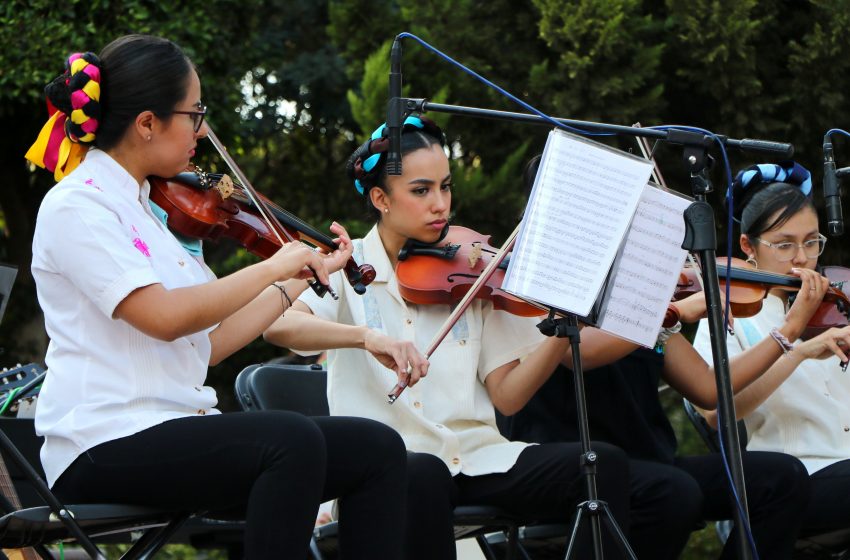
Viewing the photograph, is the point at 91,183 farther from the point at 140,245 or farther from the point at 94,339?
the point at 94,339

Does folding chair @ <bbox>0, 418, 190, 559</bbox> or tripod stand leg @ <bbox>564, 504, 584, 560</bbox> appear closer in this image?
folding chair @ <bbox>0, 418, 190, 559</bbox>

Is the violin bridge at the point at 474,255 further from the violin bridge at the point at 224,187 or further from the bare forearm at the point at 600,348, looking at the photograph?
the violin bridge at the point at 224,187

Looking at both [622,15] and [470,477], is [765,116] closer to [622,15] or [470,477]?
[622,15]

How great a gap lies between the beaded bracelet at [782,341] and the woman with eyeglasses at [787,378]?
0.13 metres

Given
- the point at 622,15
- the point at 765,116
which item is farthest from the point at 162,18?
the point at 765,116

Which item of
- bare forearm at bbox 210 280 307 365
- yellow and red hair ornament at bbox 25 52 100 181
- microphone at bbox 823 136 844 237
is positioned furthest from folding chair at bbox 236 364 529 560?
microphone at bbox 823 136 844 237

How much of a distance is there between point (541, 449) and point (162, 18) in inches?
142

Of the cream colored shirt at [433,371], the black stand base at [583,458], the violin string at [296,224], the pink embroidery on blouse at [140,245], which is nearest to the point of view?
the pink embroidery on blouse at [140,245]

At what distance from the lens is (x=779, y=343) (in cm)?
304

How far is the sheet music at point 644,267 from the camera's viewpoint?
2.41m

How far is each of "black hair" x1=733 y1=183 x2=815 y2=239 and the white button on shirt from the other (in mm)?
1798

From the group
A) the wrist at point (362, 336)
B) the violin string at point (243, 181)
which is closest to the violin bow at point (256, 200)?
the violin string at point (243, 181)

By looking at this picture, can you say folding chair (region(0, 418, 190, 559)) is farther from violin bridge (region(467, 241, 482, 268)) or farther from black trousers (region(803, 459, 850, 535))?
black trousers (region(803, 459, 850, 535))

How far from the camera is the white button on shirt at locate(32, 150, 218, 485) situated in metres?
2.13
